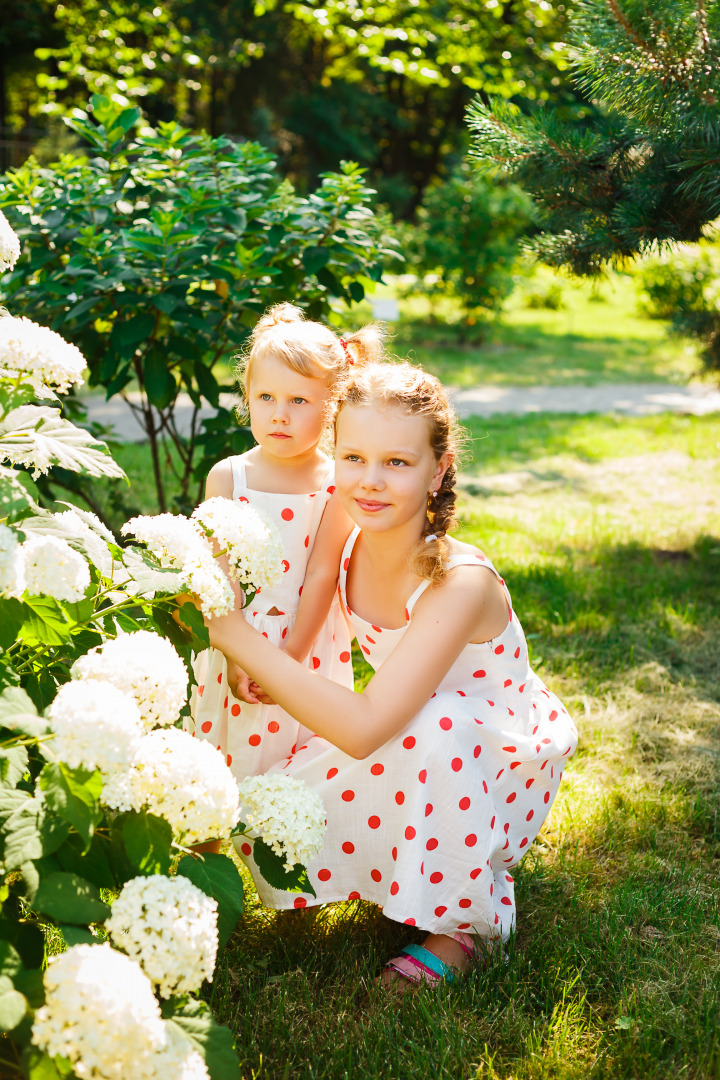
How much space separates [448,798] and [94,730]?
93cm

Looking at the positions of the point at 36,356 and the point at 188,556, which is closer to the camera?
the point at 36,356

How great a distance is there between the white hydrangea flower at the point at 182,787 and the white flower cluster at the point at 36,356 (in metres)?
0.55

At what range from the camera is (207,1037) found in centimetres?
120

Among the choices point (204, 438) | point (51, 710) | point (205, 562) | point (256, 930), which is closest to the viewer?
point (51, 710)

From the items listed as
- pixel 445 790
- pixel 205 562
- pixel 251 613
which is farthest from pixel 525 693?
pixel 205 562

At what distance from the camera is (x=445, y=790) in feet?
6.08

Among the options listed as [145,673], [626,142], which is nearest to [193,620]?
[145,673]

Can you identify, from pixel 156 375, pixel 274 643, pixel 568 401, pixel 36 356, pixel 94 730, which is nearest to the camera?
pixel 94 730

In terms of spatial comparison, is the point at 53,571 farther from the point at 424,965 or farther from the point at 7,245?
the point at 424,965

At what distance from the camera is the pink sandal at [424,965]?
1842mm

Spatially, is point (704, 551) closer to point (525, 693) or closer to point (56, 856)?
point (525, 693)

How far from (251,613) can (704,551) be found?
2960 millimetres

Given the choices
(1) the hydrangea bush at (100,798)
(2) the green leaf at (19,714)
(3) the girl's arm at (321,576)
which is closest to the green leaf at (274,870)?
(1) the hydrangea bush at (100,798)

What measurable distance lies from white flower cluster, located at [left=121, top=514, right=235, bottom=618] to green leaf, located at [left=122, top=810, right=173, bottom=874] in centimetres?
37
